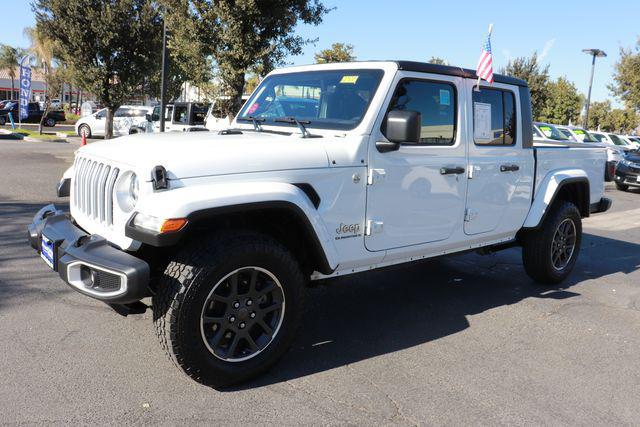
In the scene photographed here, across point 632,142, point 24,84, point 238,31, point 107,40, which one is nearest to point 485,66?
point 238,31

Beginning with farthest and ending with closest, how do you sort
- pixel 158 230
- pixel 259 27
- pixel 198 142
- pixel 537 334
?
1. pixel 259 27
2. pixel 537 334
3. pixel 198 142
4. pixel 158 230

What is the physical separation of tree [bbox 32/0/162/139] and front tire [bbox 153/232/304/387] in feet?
53.8

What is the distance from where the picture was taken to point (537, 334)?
14.2 feet

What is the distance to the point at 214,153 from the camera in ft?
10.00

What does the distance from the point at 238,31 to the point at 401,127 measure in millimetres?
10361

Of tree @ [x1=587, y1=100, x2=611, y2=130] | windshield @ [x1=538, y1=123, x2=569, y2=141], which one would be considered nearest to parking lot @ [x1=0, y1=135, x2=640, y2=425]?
windshield @ [x1=538, y1=123, x2=569, y2=141]

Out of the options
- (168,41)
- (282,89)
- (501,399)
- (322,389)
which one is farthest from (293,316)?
(168,41)

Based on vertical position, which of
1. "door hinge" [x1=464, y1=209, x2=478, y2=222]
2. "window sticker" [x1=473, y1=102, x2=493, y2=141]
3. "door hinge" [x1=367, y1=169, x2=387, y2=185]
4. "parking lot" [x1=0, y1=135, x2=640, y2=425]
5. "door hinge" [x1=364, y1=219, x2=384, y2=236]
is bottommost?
"parking lot" [x1=0, y1=135, x2=640, y2=425]

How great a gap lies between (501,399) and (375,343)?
1.01 meters

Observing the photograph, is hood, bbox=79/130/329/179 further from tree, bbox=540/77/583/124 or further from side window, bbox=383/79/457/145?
tree, bbox=540/77/583/124

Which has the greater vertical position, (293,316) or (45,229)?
(45,229)

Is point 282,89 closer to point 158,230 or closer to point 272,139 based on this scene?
point 272,139

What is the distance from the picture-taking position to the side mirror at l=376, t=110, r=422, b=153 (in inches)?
138

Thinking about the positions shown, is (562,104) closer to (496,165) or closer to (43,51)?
(43,51)
